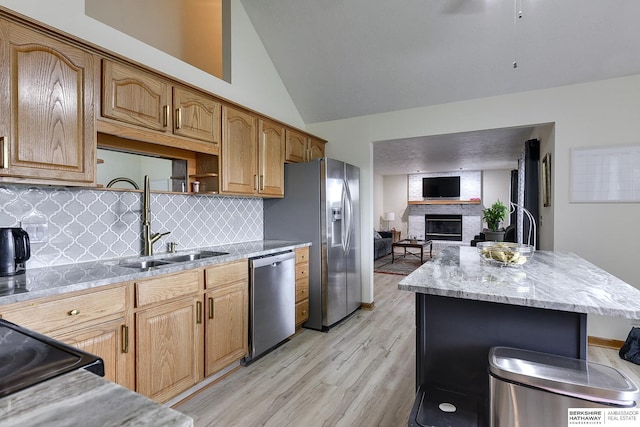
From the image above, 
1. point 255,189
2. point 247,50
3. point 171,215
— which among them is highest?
point 247,50

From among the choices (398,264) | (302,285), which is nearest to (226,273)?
(302,285)

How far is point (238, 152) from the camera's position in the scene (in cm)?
280

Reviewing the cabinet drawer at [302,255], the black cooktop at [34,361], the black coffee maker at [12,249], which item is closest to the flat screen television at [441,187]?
the cabinet drawer at [302,255]

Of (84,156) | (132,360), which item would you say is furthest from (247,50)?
(132,360)

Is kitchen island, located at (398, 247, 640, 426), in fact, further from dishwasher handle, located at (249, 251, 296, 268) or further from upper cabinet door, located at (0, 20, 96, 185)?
upper cabinet door, located at (0, 20, 96, 185)

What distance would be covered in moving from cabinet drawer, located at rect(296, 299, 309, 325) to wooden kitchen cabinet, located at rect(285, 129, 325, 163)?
1.51m

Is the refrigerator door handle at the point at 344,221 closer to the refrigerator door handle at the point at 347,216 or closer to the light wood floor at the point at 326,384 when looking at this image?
the refrigerator door handle at the point at 347,216

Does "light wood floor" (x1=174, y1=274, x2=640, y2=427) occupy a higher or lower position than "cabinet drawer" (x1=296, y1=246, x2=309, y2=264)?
lower

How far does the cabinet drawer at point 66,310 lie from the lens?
52.9 inches

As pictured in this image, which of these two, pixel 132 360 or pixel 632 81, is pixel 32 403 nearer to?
pixel 132 360

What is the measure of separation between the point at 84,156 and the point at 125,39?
43.3 inches

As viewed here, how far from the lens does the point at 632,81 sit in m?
2.83

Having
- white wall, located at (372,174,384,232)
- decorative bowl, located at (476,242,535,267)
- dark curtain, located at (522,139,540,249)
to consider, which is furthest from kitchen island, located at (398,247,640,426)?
white wall, located at (372,174,384,232)

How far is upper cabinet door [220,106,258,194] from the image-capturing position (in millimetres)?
2666
